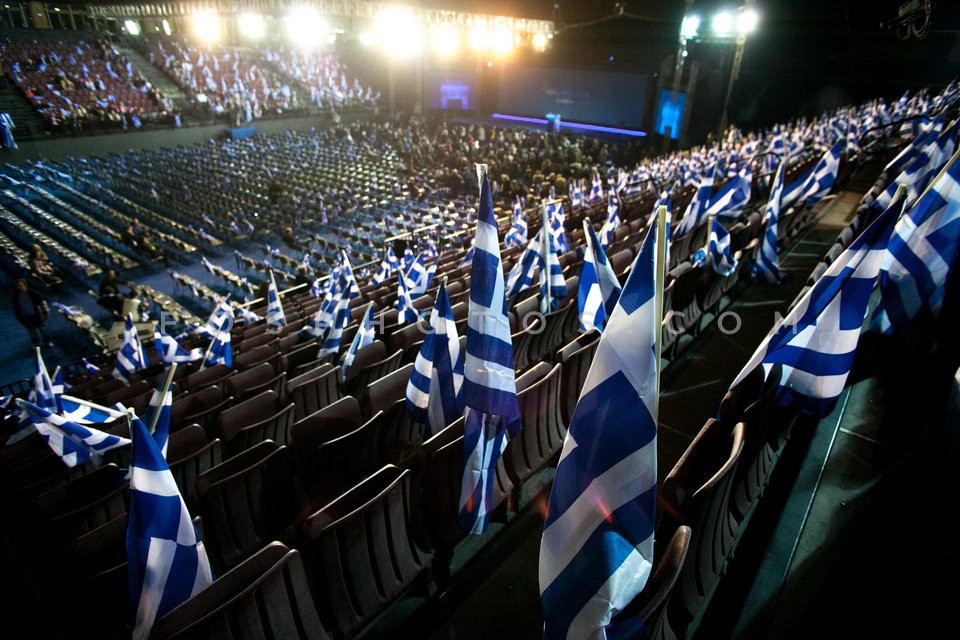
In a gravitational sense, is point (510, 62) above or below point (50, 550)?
above

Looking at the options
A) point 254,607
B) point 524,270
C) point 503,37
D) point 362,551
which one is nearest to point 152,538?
point 254,607

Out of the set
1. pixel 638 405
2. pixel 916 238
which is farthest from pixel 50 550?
pixel 916 238

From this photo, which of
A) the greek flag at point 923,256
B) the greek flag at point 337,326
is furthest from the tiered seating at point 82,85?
the greek flag at point 923,256

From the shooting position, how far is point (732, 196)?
310 inches

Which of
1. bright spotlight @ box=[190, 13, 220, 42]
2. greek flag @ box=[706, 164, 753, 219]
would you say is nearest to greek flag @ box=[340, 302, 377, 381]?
greek flag @ box=[706, 164, 753, 219]

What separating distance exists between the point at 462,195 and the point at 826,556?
23.2m

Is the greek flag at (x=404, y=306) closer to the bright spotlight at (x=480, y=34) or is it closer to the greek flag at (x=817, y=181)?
the greek flag at (x=817, y=181)

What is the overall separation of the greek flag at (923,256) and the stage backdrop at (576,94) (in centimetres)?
3505

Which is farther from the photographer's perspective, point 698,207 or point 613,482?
point 698,207

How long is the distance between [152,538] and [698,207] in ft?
25.8

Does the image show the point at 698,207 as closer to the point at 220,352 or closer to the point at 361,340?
the point at 361,340

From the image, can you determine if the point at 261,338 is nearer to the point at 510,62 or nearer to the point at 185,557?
the point at 185,557

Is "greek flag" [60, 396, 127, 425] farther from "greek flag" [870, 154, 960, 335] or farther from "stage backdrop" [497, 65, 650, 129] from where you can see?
"stage backdrop" [497, 65, 650, 129]

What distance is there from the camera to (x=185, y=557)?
2.53 metres
